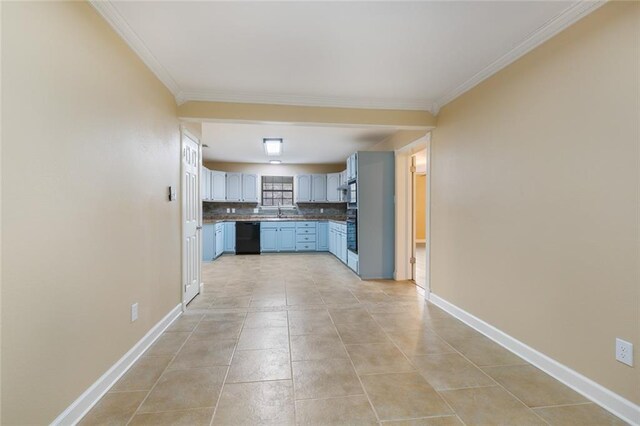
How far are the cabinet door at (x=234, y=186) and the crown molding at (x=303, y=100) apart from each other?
4.57 m

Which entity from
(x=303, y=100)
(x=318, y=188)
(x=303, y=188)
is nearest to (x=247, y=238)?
(x=303, y=188)

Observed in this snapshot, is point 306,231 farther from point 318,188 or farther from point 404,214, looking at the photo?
point 404,214

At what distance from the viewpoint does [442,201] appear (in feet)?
11.2

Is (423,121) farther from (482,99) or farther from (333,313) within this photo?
(333,313)

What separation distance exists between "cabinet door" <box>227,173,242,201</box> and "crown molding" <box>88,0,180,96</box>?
4.82 metres

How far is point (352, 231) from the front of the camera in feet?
16.8

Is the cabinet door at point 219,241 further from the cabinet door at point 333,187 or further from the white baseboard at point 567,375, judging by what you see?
the white baseboard at point 567,375

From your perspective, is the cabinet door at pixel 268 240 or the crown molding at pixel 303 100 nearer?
the crown molding at pixel 303 100

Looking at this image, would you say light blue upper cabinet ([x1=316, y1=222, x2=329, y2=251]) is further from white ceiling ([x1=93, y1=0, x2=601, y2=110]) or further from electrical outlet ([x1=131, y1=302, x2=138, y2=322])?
electrical outlet ([x1=131, y1=302, x2=138, y2=322])

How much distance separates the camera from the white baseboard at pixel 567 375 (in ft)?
5.26

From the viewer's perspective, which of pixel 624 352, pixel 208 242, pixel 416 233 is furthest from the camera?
pixel 416 233

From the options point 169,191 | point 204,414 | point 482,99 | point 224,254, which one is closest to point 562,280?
point 482,99

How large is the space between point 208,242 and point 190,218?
2.92m

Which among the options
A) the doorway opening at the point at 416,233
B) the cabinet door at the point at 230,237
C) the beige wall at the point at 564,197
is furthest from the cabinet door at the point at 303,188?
the beige wall at the point at 564,197
